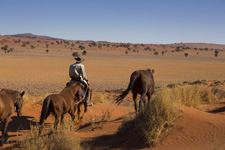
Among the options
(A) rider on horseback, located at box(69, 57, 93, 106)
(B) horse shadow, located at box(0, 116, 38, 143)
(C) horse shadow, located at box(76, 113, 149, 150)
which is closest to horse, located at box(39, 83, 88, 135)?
(A) rider on horseback, located at box(69, 57, 93, 106)

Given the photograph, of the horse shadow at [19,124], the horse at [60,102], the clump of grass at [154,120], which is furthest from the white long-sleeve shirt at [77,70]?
the clump of grass at [154,120]

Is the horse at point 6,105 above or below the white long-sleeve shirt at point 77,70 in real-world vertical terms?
below

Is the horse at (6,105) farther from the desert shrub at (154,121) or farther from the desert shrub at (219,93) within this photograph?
the desert shrub at (219,93)

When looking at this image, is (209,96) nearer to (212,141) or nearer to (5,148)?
(212,141)

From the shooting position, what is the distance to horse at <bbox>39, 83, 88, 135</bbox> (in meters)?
5.73

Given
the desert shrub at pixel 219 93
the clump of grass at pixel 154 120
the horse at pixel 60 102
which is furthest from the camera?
the desert shrub at pixel 219 93

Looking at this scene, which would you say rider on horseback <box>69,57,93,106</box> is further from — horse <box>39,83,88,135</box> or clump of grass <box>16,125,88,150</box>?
clump of grass <box>16,125,88,150</box>

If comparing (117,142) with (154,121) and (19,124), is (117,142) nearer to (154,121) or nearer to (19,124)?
(154,121)

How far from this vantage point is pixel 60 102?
5973mm

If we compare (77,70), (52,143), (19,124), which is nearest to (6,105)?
(52,143)

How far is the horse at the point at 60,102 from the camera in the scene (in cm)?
573

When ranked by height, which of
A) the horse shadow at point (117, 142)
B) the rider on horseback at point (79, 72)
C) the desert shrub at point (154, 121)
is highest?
the rider on horseback at point (79, 72)

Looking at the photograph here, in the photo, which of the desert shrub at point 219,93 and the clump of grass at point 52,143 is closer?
the clump of grass at point 52,143

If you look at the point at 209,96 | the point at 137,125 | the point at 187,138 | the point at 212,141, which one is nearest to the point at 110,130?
the point at 137,125
